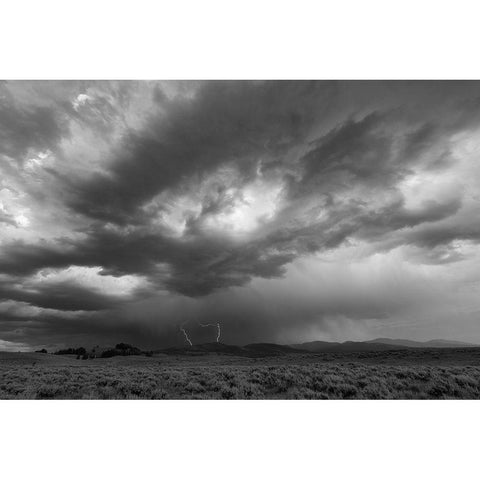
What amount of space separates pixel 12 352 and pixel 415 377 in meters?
61.5

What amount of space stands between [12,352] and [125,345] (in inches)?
1220

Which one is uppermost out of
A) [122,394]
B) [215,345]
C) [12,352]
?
[215,345]

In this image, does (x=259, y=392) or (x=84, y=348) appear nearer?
(x=259, y=392)

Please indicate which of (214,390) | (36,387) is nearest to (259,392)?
(214,390)

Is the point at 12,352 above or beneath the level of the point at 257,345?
beneath

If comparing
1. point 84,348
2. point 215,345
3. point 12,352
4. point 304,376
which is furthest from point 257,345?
point 304,376

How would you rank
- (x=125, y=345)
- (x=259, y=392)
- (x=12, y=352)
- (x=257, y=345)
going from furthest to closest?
(x=257, y=345)
(x=125, y=345)
(x=12, y=352)
(x=259, y=392)

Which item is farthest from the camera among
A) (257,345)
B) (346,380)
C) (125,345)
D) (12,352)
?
(257,345)

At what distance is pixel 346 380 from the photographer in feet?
56.6

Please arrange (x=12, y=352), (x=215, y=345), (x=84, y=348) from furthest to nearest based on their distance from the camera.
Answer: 1. (x=215, y=345)
2. (x=84, y=348)
3. (x=12, y=352)

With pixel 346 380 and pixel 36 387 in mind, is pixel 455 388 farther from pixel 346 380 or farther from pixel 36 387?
pixel 36 387

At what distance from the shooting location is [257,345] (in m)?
142

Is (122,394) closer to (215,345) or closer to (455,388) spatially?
(455,388)

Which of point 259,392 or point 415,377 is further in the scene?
point 415,377
